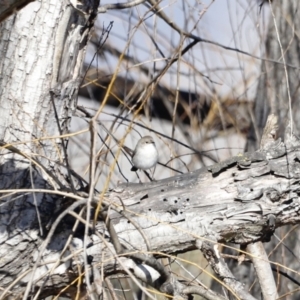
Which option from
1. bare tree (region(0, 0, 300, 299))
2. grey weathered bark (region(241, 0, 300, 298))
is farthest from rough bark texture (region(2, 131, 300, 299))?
grey weathered bark (region(241, 0, 300, 298))

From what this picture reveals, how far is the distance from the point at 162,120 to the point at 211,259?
2.90 m

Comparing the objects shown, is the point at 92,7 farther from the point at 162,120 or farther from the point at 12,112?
the point at 162,120

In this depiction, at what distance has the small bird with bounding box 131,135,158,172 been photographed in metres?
3.44

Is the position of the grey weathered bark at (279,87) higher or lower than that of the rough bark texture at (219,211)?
higher

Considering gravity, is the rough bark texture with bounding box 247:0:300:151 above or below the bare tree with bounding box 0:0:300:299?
above

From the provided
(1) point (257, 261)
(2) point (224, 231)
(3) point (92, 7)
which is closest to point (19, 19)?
(3) point (92, 7)

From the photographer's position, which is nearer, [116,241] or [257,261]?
[116,241]

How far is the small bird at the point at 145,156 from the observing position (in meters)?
3.44

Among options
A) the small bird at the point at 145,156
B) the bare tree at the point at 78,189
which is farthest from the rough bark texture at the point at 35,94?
the small bird at the point at 145,156

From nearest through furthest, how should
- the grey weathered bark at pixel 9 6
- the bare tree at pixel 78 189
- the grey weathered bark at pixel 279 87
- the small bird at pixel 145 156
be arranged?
the grey weathered bark at pixel 9 6
the bare tree at pixel 78 189
the small bird at pixel 145 156
the grey weathered bark at pixel 279 87

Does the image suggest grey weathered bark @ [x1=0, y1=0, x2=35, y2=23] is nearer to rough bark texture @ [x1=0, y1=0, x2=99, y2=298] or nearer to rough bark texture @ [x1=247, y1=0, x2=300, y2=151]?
rough bark texture @ [x1=0, y1=0, x2=99, y2=298]

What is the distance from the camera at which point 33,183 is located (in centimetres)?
210

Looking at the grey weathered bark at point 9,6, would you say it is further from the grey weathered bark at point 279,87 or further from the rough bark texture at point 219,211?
the grey weathered bark at point 279,87

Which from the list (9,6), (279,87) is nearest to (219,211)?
(9,6)
